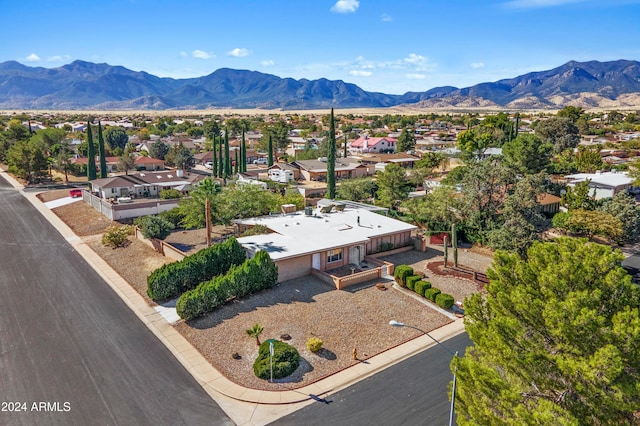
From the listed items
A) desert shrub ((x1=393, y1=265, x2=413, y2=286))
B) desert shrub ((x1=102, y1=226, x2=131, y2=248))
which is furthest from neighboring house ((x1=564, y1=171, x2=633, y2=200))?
desert shrub ((x1=102, y1=226, x2=131, y2=248))

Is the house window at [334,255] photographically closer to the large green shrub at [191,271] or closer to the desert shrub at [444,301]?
the large green shrub at [191,271]

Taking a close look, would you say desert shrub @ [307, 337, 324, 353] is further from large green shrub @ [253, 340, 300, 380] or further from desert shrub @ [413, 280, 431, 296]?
desert shrub @ [413, 280, 431, 296]

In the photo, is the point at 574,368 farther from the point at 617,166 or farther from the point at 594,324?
the point at 617,166

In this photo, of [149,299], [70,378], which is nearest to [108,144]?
[149,299]

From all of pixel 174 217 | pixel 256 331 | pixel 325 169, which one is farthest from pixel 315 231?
pixel 325 169

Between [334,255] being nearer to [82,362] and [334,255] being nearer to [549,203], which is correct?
[82,362]

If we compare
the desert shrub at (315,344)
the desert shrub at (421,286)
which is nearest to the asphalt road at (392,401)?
the desert shrub at (315,344)

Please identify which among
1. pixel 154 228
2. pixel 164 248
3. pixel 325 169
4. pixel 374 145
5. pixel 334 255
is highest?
pixel 374 145

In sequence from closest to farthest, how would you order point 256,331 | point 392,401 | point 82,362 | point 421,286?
point 392,401 < point 82,362 < point 256,331 < point 421,286
